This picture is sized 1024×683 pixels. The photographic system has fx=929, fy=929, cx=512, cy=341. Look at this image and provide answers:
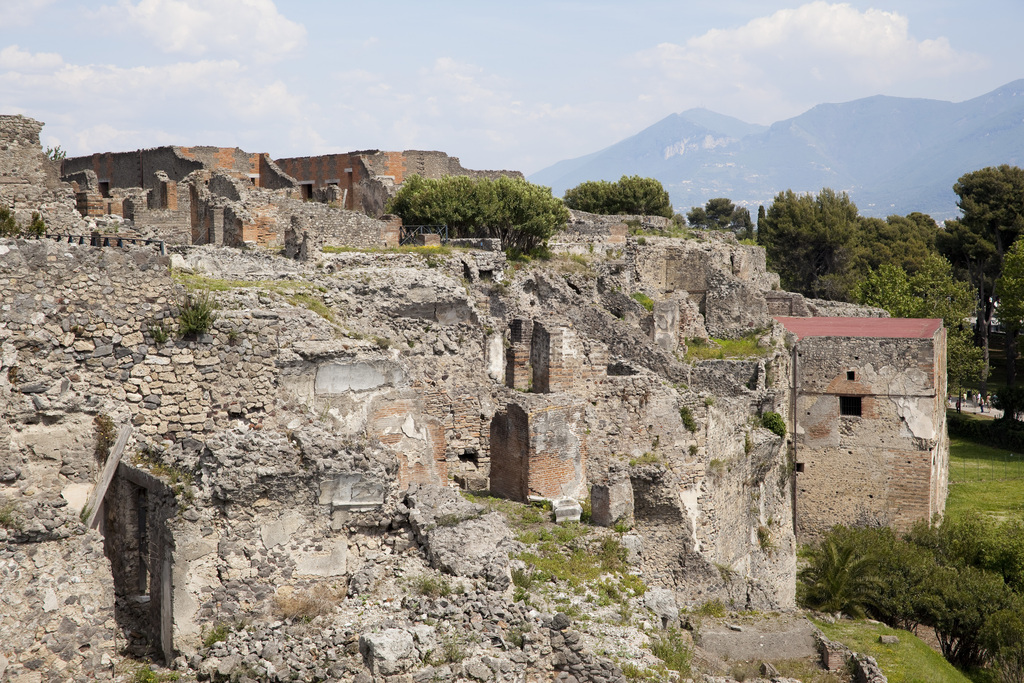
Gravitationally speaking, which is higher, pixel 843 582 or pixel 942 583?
pixel 942 583

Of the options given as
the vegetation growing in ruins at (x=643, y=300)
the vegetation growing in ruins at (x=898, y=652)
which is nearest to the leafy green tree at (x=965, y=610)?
the vegetation growing in ruins at (x=898, y=652)

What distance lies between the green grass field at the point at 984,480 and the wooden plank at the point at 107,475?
77.8ft

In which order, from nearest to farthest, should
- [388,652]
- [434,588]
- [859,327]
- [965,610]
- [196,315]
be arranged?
1. [388,652]
2. [434,588]
3. [196,315]
4. [965,610]
5. [859,327]

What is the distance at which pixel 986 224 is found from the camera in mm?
47719

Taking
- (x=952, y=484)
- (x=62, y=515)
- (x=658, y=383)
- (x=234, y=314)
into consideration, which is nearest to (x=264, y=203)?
(x=658, y=383)

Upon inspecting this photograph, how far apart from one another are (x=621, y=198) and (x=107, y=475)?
121 ft

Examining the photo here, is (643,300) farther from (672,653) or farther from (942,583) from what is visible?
(672,653)

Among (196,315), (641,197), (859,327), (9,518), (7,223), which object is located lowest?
(9,518)

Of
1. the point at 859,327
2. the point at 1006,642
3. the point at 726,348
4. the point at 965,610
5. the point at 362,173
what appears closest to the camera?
the point at 1006,642

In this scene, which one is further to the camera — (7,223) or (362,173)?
(362,173)

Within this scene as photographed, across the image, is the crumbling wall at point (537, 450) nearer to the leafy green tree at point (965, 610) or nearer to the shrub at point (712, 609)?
the shrub at point (712, 609)

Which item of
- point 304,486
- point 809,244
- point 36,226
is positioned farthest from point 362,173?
point 809,244

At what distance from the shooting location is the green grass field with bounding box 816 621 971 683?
1576 cm

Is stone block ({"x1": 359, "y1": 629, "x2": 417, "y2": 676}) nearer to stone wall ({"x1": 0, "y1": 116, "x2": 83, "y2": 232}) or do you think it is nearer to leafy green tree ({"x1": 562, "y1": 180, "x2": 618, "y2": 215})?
stone wall ({"x1": 0, "y1": 116, "x2": 83, "y2": 232})
